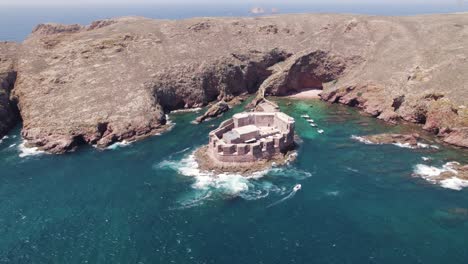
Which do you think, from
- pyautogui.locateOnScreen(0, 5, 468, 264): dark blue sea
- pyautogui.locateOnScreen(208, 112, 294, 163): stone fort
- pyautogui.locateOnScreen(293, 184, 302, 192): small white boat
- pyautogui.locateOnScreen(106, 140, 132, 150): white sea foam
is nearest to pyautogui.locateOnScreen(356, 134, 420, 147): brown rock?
pyautogui.locateOnScreen(0, 5, 468, 264): dark blue sea

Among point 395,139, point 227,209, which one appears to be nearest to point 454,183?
point 395,139

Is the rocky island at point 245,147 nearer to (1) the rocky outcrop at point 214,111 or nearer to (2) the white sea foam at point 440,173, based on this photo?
(1) the rocky outcrop at point 214,111

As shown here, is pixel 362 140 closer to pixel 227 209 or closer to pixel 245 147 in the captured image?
pixel 245 147

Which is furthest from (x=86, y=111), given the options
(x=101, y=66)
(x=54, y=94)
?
(x=101, y=66)

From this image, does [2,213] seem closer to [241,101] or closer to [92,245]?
[92,245]

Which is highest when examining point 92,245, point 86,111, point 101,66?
point 101,66

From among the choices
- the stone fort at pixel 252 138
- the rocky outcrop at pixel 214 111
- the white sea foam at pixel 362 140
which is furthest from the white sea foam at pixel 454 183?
the rocky outcrop at pixel 214 111
